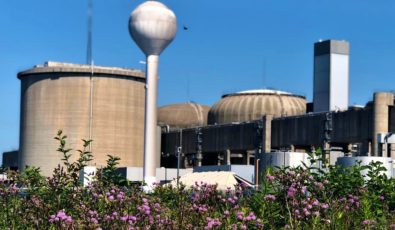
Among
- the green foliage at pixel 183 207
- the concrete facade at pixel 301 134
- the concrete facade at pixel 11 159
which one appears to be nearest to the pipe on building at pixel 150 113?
the concrete facade at pixel 301 134

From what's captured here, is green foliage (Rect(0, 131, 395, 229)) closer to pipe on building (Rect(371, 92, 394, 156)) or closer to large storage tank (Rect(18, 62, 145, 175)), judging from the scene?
pipe on building (Rect(371, 92, 394, 156))

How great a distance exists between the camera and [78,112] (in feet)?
311

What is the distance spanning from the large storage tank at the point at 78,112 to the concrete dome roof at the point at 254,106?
422 inches

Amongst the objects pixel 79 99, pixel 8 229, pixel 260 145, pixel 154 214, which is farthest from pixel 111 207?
pixel 79 99

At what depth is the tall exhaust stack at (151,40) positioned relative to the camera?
72.0 m

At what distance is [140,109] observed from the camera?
9925 cm

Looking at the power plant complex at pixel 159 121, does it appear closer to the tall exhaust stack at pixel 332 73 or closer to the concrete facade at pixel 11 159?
the tall exhaust stack at pixel 332 73

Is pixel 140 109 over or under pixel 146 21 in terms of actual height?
under

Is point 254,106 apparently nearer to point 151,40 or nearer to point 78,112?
point 78,112

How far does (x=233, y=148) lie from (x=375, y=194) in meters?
71.2

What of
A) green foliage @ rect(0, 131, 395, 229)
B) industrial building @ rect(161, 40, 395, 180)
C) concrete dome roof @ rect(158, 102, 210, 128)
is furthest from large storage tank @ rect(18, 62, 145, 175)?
green foliage @ rect(0, 131, 395, 229)

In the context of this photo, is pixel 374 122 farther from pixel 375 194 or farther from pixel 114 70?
pixel 375 194

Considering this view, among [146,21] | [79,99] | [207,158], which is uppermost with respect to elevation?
[146,21]

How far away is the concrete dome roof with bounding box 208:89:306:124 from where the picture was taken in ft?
316
